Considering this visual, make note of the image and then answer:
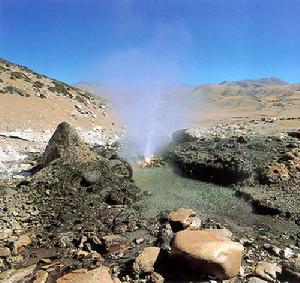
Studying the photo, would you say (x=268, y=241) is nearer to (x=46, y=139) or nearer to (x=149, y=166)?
(x=149, y=166)

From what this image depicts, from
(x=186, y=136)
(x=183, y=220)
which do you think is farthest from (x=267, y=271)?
(x=186, y=136)

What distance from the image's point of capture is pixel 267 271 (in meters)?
9.40

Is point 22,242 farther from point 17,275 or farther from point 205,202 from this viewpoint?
point 205,202

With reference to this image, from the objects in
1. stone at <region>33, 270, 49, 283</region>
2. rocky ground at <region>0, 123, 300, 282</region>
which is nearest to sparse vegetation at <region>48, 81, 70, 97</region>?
rocky ground at <region>0, 123, 300, 282</region>

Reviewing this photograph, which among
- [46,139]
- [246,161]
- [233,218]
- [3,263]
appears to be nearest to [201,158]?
[246,161]

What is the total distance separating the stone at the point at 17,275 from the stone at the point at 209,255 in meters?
3.39

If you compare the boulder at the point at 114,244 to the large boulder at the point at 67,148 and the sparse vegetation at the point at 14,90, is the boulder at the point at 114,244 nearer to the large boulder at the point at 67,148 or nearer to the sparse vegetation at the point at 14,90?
the large boulder at the point at 67,148

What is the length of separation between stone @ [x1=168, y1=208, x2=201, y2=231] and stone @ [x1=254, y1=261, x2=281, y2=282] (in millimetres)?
2582

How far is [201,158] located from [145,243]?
8.06 m

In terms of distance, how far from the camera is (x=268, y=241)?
11.7 metres

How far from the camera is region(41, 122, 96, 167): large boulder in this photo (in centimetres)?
1772

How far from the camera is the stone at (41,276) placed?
9.51m

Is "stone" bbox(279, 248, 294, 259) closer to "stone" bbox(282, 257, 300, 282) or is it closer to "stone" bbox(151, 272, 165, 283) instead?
"stone" bbox(282, 257, 300, 282)

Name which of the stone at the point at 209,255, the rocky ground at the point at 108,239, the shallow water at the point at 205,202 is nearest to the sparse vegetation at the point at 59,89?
the shallow water at the point at 205,202
